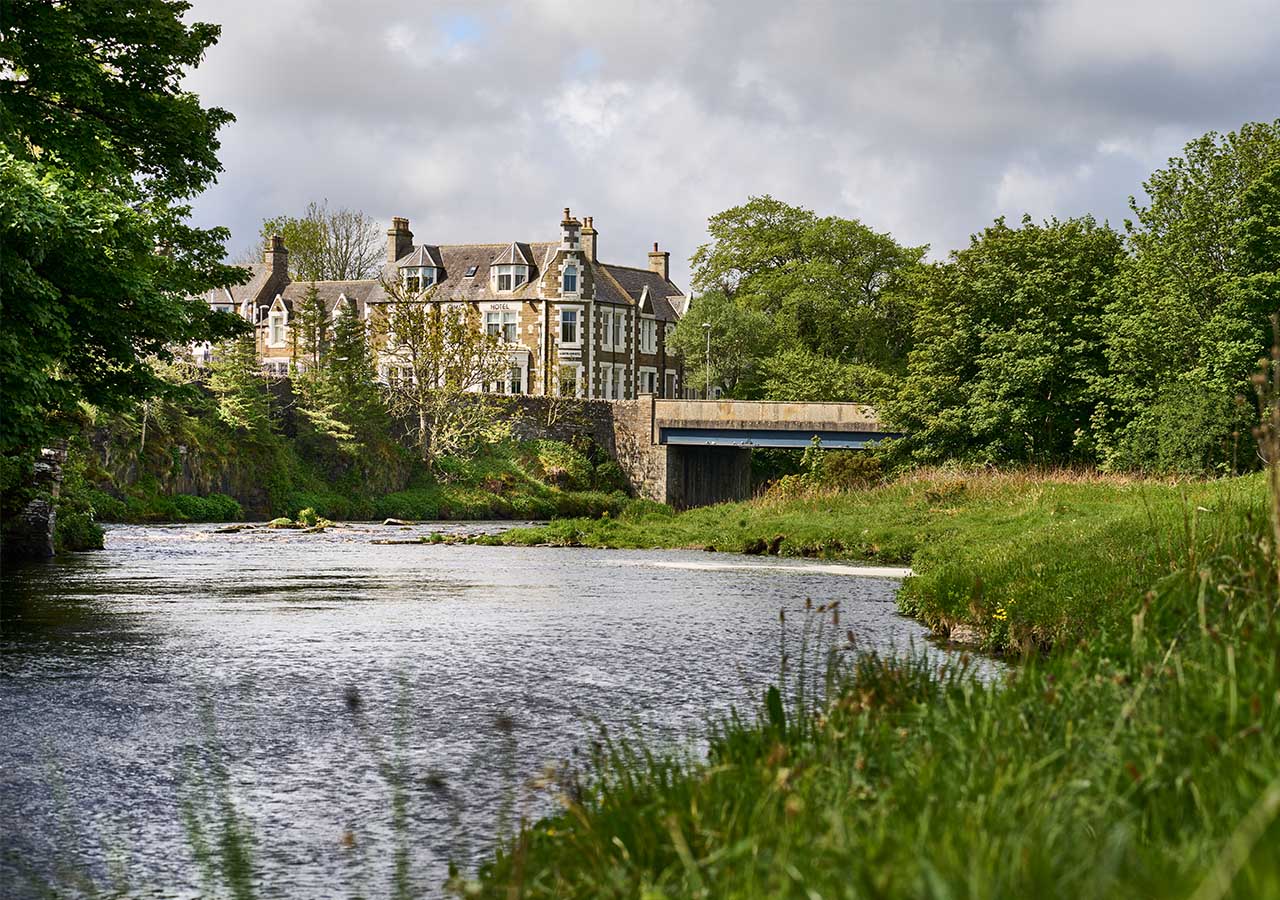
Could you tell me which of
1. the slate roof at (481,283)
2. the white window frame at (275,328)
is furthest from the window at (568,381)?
the white window frame at (275,328)

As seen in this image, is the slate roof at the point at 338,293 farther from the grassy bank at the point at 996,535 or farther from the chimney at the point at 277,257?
the grassy bank at the point at 996,535

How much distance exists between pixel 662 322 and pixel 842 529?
2498 inches

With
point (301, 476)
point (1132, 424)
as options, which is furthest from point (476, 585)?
point (301, 476)

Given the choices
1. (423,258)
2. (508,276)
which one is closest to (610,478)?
(508,276)

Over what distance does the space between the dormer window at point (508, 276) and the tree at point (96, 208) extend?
65705 millimetres

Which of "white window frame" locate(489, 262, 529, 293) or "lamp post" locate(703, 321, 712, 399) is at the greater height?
"white window frame" locate(489, 262, 529, 293)

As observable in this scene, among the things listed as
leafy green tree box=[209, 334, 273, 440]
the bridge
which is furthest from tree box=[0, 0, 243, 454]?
the bridge

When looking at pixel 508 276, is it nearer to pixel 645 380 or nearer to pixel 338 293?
pixel 645 380

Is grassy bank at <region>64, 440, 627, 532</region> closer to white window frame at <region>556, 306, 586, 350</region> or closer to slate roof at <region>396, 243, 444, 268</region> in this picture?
white window frame at <region>556, 306, 586, 350</region>

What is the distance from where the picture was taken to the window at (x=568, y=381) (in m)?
84.6

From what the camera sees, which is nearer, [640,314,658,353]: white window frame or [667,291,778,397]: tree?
[667,291,778,397]: tree

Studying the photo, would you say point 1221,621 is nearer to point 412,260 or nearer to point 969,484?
point 969,484

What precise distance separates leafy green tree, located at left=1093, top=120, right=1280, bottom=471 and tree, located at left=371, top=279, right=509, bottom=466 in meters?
31.5

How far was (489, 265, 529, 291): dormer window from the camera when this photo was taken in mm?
95062
